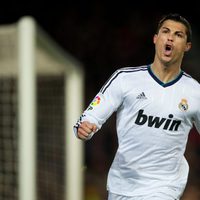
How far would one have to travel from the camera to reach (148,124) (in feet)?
12.0

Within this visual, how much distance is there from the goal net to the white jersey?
8.55 feet

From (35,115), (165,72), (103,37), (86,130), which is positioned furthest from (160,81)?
(103,37)

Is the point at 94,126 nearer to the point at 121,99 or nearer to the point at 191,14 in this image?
the point at 121,99

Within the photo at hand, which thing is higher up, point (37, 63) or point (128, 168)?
point (37, 63)

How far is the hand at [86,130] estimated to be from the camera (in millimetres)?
3428

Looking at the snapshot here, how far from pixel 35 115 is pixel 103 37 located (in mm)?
3779

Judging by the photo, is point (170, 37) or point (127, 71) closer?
point (170, 37)

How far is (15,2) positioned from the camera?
35.9 ft

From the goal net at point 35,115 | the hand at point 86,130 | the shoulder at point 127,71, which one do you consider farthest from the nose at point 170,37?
the goal net at point 35,115

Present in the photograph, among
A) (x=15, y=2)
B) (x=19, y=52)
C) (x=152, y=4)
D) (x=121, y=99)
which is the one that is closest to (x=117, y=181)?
(x=121, y=99)

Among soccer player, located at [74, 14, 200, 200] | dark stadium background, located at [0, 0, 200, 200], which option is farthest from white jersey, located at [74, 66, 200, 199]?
dark stadium background, located at [0, 0, 200, 200]

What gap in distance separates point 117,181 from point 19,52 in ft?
9.25

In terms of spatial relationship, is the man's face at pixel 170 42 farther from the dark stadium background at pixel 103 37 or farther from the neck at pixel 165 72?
the dark stadium background at pixel 103 37

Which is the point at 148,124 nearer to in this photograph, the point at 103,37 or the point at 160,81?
the point at 160,81
